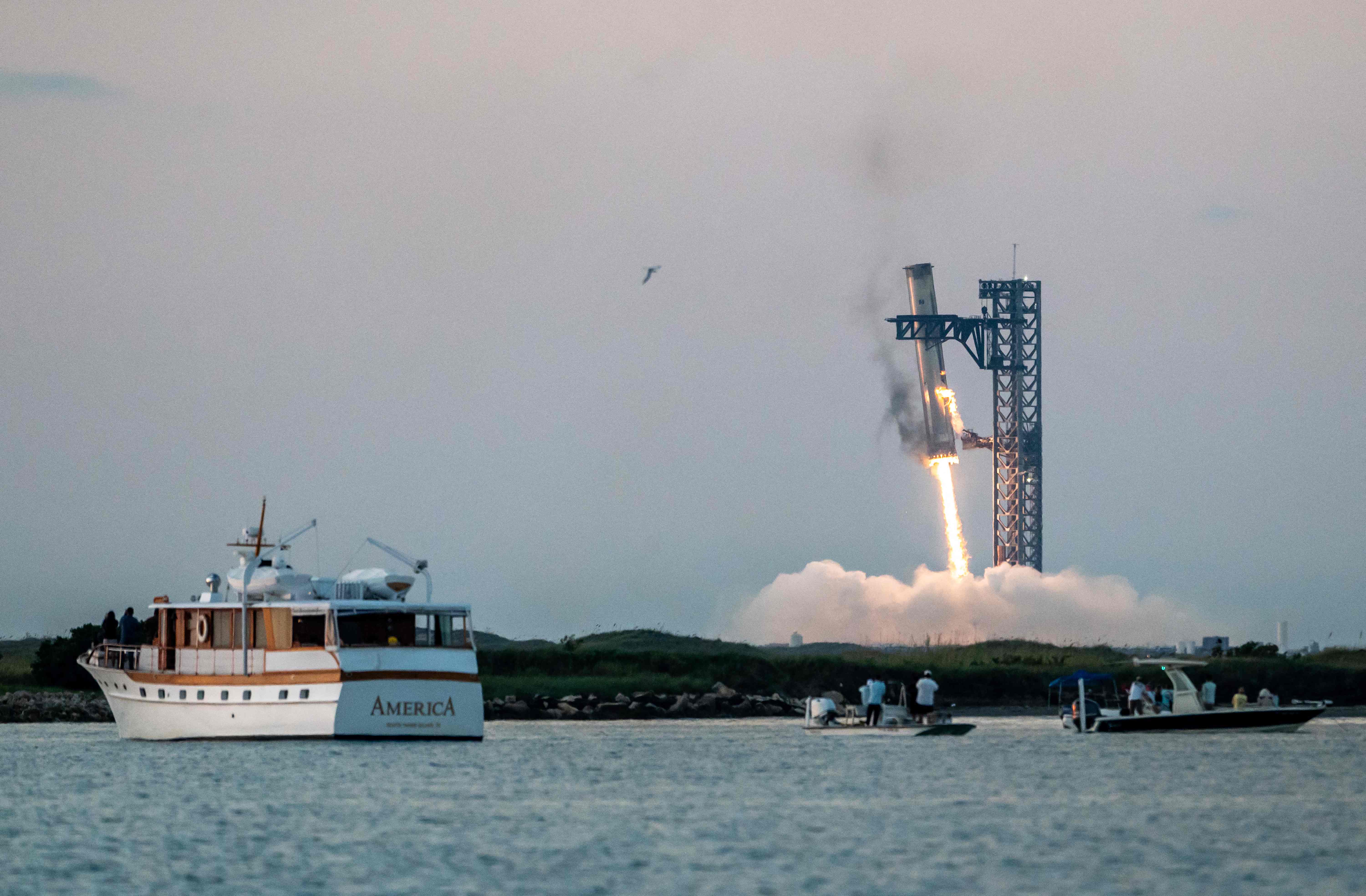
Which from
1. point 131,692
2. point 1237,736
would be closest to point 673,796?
point 131,692

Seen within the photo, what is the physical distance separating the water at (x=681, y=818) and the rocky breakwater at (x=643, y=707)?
21982 millimetres

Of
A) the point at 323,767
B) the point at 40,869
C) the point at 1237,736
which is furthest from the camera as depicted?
A: the point at 1237,736

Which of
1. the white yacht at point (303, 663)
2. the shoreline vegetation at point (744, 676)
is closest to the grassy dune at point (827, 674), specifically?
the shoreline vegetation at point (744, 676)

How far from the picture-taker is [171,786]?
4791cm

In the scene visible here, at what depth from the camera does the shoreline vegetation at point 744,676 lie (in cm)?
8662

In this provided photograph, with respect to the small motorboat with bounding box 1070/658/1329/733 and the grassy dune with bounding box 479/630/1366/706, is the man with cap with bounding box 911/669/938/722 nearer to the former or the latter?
the small motorboat with bounding box 1070/658/1329/733

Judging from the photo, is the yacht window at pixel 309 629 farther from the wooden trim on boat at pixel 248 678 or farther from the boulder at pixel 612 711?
the boulder at pixel 612 711

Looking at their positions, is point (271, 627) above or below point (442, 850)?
above

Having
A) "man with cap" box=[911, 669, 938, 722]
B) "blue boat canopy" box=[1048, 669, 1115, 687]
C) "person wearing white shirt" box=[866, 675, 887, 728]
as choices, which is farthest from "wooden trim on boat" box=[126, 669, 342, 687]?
"blue boat canopy" box=[1048, 669, 1115, 687]

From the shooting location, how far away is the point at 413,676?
59812 mm

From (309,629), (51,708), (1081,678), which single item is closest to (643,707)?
(1081,678)

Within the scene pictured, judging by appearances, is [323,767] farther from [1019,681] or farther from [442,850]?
[1019,681]

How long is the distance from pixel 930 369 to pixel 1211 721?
186 feet

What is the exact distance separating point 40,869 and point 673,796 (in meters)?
16.0
